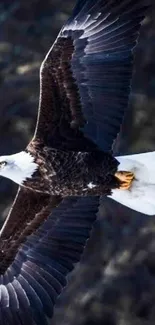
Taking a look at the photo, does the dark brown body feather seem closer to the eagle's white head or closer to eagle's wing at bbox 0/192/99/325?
the eagle's white head

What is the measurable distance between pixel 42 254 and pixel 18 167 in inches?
29.3

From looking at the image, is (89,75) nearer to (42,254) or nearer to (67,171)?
(67,171)

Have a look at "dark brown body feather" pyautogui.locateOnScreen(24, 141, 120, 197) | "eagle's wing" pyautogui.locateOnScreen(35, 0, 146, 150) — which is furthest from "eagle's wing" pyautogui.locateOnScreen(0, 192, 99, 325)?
"eagle's wing" pyautogui.locateOnScreen(35, 0, 146, 150)

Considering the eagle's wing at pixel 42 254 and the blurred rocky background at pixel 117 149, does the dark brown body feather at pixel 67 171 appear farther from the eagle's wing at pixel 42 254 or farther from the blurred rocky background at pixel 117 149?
the blurred rocky background at pixel 117 149

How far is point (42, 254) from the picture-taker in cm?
920

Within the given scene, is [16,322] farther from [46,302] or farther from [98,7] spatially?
[98,7]

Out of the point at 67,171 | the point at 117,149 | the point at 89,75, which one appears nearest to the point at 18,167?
the point at 67,171

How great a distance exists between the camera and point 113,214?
33.0 ft

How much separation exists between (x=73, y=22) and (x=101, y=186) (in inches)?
47.3

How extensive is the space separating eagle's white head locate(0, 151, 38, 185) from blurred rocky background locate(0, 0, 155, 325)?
1.27 metres

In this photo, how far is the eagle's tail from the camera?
8914 mm

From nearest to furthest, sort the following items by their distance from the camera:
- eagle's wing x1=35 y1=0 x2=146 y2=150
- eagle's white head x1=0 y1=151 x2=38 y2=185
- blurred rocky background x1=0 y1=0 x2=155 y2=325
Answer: eagle's white head x1=0 y1=151 x2=38 y2=185 → eagle's wing x1=35 y1=0 x2=146 y2=150 → blurred rocky background x1=0 y1=0 x2=155 y2=325

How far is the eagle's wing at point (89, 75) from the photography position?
29.3 feet

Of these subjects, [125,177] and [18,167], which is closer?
[18,167]
